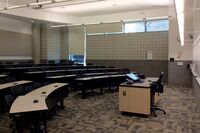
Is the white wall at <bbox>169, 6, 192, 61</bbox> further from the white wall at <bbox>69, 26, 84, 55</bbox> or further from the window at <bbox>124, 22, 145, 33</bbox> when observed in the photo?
the white wall at <bbox>69, 26, 84, 55</bbox>

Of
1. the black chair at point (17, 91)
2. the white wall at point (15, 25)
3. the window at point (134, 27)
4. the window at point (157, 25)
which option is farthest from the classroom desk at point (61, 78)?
the window at point (157, 25)

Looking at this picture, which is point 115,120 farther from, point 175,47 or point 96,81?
point 175,47

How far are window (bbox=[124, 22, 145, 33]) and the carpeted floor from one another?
21.5ft

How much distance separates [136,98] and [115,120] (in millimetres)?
786

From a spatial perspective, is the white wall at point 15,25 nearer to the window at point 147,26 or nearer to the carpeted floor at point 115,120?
the window at point 147,26

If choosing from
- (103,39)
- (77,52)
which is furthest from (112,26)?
(77,52)

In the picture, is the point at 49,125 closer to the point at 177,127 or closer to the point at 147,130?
the point at 147,130

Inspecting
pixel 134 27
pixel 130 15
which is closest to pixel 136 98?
pixel 134 27

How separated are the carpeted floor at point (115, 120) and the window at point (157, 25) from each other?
19.6ft

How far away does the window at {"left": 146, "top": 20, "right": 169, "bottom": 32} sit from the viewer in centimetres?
1134

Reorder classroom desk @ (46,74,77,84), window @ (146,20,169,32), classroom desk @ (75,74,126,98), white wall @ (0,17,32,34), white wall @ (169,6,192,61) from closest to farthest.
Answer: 1. classroom desk @ (75,74,126,98)
2. classroom desk @ (46,74,77,84)
3. white wall @ (169,6,192,61)
4. white wall @ (0,17,32,34)
5. window @ (146,20,169,32)

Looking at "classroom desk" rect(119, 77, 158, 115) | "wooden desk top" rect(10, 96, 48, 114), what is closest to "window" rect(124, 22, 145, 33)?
"classroom desk" rect(119, 77, 158, 115)

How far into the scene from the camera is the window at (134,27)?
12086 millimetres

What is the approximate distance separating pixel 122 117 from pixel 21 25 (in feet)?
32.3
